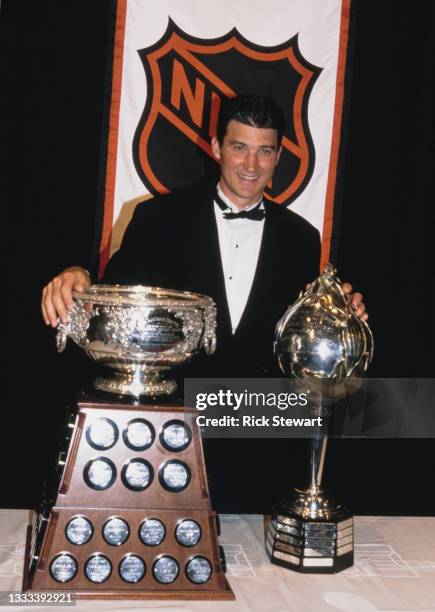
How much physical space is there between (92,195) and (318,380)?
1592 mm

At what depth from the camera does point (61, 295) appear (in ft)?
4.31

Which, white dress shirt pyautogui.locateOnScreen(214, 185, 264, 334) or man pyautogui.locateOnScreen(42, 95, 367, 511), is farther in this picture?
white dress shirt pyautogui.locateOnScreen(214, 185, 264, 334)

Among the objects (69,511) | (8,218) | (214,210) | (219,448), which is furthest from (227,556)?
(8,218)

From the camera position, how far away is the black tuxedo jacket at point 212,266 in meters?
2.20

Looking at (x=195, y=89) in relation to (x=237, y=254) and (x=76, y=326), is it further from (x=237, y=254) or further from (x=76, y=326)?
(x=76, y=326)

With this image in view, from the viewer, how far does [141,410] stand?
1.22 m

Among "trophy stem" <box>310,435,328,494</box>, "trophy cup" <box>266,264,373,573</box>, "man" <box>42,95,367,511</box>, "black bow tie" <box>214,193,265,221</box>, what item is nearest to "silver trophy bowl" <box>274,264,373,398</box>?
"trophy cup" <box>266,264,373,573</box>

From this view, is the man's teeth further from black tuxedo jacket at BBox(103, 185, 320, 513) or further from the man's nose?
black tuxedo jacket at BBox(103, 185, 320, 513)

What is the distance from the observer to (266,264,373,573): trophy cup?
4.12ft

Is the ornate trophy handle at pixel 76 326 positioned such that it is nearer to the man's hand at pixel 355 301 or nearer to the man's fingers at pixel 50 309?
the man's fingers at pixel 50 309

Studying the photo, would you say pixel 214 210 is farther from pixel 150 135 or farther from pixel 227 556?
pixel 227 556

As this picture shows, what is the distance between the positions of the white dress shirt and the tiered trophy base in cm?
114

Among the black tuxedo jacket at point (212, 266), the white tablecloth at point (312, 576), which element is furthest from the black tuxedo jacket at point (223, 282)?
the white tablecloth at point (312, 576)

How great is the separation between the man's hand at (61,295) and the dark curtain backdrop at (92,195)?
1279mm
